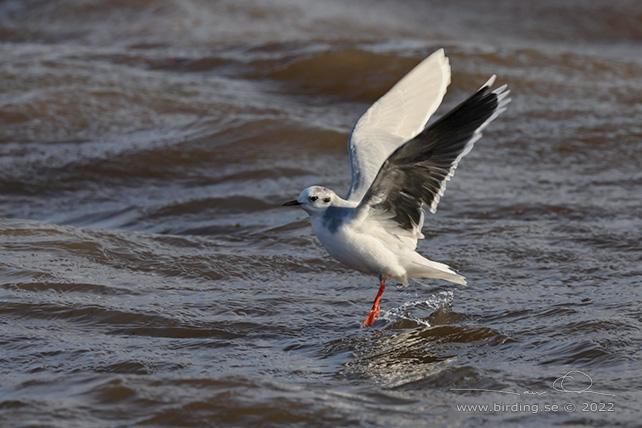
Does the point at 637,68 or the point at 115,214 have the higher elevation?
the point at 637,68

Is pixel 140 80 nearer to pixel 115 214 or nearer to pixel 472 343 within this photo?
pixel 115 214

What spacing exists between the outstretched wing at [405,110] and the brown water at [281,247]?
107cm

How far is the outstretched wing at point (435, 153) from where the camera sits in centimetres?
412

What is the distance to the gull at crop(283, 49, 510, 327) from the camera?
417cm

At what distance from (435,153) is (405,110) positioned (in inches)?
50.7

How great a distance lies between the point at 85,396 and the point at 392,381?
151 centimetres

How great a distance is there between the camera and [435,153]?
421cm

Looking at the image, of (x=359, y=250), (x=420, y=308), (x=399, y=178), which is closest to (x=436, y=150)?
(x=399, y=178)

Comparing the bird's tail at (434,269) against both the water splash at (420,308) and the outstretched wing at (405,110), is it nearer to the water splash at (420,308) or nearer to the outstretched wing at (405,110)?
the water splash at (420,308)

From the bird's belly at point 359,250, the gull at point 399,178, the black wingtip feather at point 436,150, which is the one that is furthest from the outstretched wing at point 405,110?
the black wingtip feather at point 436,150

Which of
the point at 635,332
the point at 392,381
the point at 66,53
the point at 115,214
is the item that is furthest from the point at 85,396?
the point at 66,53

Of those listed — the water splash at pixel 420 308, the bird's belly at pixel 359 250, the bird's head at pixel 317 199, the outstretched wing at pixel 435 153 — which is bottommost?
the water splash at pixel 420 308

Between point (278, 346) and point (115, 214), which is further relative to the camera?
point (115, 214)

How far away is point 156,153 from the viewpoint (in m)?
8.85
